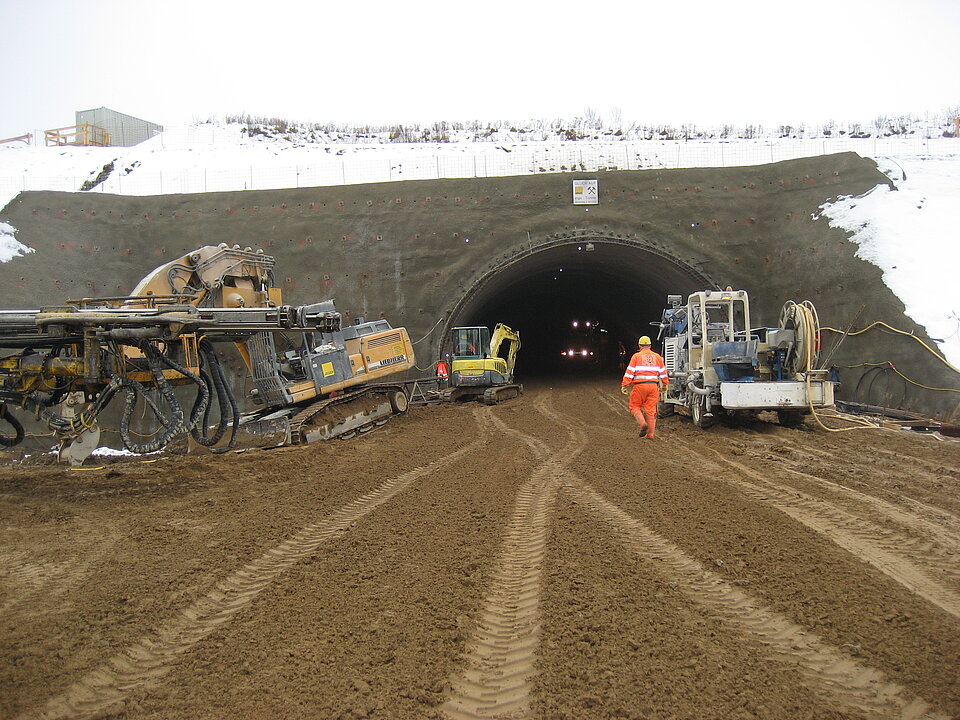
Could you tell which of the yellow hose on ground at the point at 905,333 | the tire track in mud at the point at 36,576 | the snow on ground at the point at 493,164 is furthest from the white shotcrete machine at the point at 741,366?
the tire track in mud at the point at 36,576

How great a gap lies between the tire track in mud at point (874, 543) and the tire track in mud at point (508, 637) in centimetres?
220

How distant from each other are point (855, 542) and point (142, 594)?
5.02 metres

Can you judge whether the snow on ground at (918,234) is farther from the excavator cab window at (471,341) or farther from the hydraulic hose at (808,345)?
the excavator cab window at (471,341)

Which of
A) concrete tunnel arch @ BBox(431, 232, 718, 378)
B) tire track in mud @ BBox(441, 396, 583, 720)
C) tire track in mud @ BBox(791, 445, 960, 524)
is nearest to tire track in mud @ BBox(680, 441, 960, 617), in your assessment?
tire track in mud @ BBox(791, 445, 960, 524)

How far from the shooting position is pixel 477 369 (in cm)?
1734

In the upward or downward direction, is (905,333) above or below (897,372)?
above

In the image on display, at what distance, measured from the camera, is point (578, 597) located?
357 cm

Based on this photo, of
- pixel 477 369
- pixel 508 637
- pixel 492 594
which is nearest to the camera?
pixel 508 637

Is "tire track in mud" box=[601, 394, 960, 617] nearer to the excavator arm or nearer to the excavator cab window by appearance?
the excavator cab window

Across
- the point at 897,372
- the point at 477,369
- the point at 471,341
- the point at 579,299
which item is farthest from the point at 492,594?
the point at 579,299

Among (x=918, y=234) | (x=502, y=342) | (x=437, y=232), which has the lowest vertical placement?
(x=502, y=342)

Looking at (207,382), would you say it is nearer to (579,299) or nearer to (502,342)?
(502,342)

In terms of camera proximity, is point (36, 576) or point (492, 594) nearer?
point (492, 594)

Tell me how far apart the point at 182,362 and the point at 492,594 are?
20.0 ft
